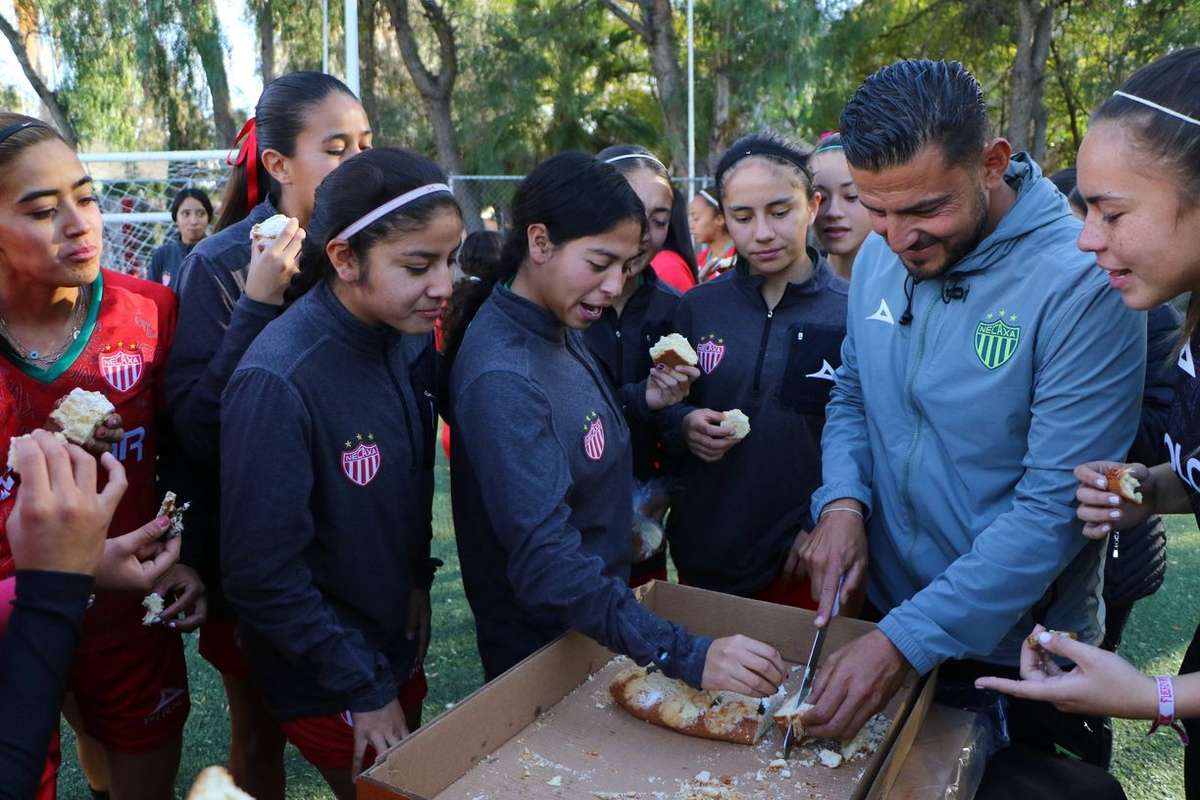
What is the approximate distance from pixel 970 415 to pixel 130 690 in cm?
236

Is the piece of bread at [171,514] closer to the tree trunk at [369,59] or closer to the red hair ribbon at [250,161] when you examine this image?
the red hair ribbon at [250,161]

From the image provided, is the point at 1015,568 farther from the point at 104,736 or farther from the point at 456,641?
the point at 456,641

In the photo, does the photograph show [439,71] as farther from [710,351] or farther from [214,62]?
[710,351]

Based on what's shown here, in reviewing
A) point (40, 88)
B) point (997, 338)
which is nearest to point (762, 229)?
point (997, 338)

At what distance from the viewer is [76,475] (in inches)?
62.8

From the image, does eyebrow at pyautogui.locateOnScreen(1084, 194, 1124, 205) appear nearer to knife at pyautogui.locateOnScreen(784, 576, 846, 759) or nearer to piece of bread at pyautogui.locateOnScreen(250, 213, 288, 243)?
knife at pyautogui.locateOnScreen(784, 576, 846, 759)

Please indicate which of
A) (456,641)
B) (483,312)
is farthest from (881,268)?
(456,641)

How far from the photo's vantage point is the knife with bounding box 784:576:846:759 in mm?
2062

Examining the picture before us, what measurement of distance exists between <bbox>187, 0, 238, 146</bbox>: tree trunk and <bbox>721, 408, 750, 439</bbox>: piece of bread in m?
19.8

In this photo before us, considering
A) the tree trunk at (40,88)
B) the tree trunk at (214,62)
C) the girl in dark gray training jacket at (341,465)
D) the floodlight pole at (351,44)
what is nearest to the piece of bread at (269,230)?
the girl in dark gray training jacket at (341,465)

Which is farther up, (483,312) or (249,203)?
(249,203)

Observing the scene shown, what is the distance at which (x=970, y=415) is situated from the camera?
218 cm

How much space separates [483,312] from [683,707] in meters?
1.09

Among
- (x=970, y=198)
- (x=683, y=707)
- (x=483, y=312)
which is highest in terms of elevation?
(x=970, y=198)
